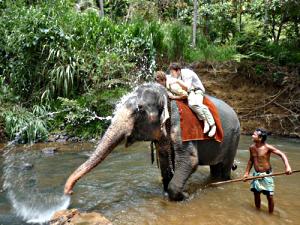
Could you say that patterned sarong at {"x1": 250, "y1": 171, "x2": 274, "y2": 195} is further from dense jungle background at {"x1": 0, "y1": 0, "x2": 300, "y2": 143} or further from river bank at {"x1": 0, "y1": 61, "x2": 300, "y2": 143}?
river bank at {"x1": 0, "y1": 61, "x2": 300, "y2": 143}

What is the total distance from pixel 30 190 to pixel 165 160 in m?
1.96

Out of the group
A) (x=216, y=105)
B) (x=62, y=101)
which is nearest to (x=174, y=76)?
(x=216, y=105)

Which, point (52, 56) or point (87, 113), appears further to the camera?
point (52, 56)

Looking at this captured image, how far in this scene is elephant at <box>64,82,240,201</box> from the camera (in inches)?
184

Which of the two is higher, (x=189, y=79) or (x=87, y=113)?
(x=189, y=79)

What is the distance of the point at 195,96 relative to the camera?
5574 millimetres

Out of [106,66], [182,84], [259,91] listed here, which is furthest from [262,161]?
[259,91]

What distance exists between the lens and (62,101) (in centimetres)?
1023

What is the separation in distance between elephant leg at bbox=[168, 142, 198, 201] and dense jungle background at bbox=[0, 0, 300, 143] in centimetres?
459

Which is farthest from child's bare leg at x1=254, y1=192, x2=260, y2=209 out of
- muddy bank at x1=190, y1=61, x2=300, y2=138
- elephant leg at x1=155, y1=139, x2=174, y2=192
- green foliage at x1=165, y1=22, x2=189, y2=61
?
green foliage at x1=165, y1=22, x2=189, y2=61

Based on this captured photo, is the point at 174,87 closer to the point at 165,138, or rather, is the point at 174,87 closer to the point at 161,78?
the point at 161,78

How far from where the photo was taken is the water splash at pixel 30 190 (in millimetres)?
5168

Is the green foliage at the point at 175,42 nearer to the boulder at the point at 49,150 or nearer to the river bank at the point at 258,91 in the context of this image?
the river bank at the point at 258,91

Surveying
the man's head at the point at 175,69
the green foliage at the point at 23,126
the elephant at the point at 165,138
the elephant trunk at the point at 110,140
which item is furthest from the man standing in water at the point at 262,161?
the green foliage at the point at 23,126
